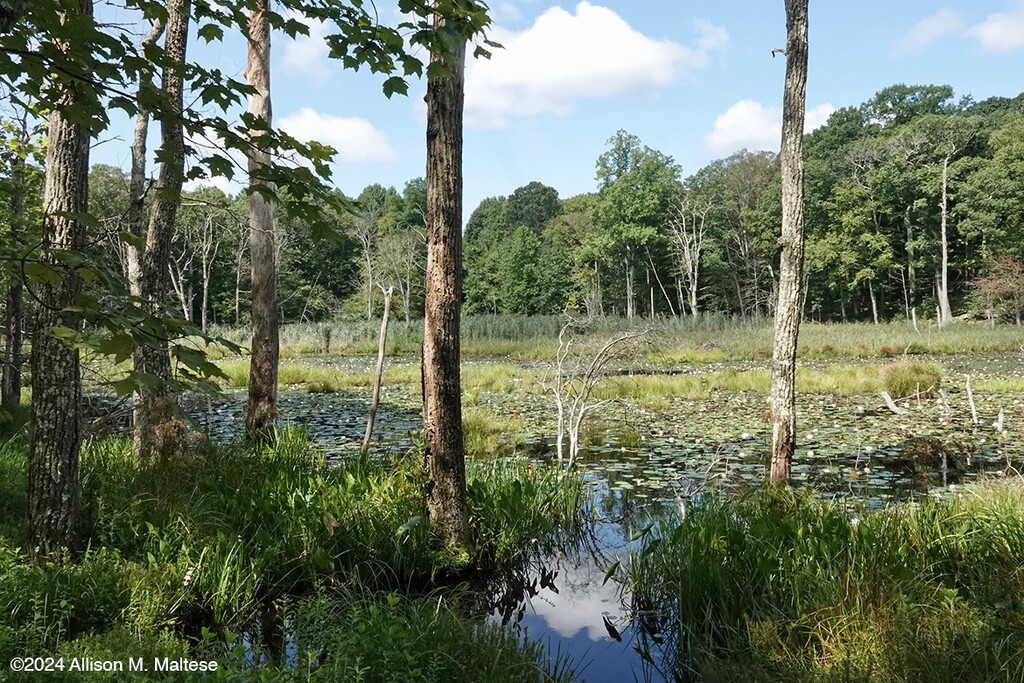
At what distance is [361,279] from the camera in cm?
5512

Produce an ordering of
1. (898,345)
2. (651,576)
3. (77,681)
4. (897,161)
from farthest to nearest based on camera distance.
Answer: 1. (897,161)
2. (898,345)
3. (651,576)
4. (77,681)

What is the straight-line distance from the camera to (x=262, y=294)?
7227 mm

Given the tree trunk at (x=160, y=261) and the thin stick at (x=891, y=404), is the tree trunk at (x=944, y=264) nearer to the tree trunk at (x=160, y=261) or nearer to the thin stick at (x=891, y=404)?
the thin stick at (x=891, y=404)

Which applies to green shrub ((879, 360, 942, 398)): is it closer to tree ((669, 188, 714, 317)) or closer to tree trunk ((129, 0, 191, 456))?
tree trunk ((129, 0, 191, 456))

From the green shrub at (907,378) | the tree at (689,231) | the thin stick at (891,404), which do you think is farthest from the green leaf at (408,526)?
the tree at (689,231)

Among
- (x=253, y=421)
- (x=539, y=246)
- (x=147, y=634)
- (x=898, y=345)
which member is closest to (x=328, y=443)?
(x=253, y=421)

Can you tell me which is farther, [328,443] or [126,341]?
[328,443]

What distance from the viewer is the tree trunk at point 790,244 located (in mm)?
6391

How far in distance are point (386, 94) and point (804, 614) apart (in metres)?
3.35

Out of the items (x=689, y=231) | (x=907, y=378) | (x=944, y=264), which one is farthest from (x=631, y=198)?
(x=907, y=378)

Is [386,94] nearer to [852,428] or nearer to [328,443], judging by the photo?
[328,443]

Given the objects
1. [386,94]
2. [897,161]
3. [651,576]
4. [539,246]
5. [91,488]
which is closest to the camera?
[386,94]

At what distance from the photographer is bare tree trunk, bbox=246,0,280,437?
700cm

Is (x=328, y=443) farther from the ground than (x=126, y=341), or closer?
closer
